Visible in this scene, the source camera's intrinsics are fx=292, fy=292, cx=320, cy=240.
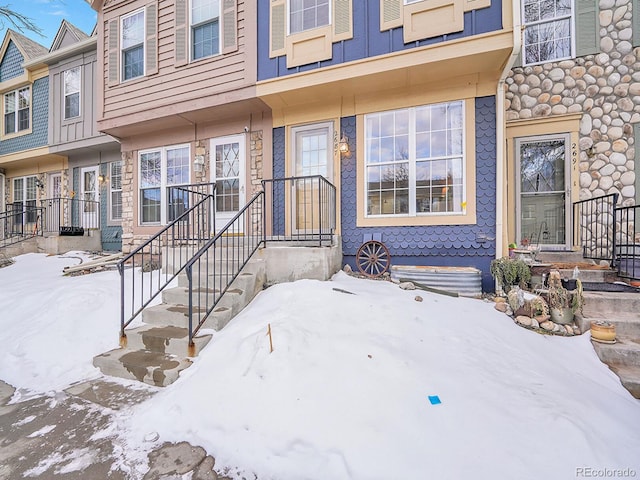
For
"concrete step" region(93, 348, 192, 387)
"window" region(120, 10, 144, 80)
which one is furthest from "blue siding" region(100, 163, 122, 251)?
"concrete step" region(93, 348, 192, 387)

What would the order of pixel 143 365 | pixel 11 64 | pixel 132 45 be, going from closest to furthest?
1. pixel 143 365
2. pixel 132 45
3. pixel 11 64

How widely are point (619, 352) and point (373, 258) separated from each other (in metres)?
3.20

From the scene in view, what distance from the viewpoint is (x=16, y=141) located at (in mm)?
9977

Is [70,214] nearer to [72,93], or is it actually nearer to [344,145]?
[72,93]

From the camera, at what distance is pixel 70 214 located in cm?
933

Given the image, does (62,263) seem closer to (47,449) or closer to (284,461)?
(47,449)

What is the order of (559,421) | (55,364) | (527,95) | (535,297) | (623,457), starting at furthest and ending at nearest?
(527,95) < (535,297) < (55,364) < (559,421) < (623,457)

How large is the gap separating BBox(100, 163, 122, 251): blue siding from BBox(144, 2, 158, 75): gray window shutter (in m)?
3.93

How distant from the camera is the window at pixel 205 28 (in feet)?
19.9

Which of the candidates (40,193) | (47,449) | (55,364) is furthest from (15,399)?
(40,193)

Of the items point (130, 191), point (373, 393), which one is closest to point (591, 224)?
point (373, 393)

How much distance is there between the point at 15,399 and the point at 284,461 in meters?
2.63

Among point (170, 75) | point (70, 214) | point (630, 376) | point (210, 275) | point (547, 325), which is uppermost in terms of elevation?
point (170, 75)

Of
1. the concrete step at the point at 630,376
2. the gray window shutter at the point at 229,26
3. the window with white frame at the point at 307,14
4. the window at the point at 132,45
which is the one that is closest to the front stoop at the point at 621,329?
the concrete step at the point at 630,376
